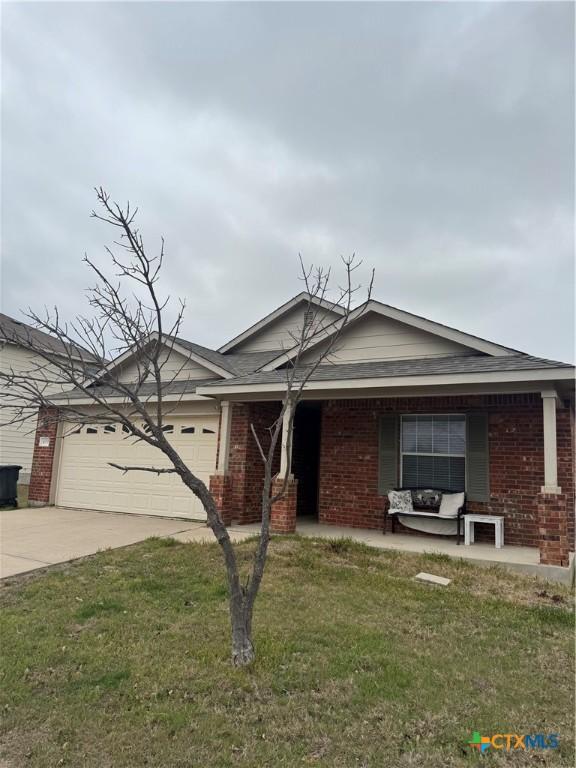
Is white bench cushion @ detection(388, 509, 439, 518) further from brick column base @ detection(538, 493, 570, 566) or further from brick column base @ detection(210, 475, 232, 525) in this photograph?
brick column base @ detection(210, 475, 232, 525)

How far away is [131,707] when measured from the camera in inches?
122

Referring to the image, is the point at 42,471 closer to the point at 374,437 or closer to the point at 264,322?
the point at 264,322

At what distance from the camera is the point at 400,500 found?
28.3ft

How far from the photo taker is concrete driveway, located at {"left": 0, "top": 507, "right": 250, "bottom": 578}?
672 cm

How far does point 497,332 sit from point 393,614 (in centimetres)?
1495

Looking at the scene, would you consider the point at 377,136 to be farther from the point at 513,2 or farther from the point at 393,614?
the point at 393,614

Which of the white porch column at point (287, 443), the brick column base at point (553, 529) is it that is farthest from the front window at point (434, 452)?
the white porch column at point (287, 443)

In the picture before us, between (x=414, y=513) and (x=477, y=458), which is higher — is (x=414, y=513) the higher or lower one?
the lower one

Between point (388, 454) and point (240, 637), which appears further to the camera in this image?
point (388, 454)

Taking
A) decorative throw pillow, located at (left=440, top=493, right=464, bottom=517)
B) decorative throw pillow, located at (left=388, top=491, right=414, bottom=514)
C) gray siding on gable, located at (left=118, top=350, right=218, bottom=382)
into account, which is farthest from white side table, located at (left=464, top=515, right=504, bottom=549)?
gray siding on gable, located at (left=118, top=350, right=218, bottom=382)

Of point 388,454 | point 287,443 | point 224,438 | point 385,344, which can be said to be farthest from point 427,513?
point 287,443

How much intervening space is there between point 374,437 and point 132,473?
18.1ft

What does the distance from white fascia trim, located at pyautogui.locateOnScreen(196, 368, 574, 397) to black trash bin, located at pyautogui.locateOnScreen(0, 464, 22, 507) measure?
5.59m

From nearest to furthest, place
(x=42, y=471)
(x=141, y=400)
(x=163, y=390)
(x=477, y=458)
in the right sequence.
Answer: (x=477, y=458), (x=163, y=390), (x=141, y=400), (x=42, y=471)
